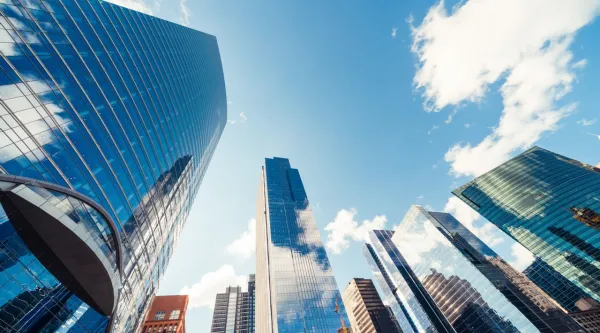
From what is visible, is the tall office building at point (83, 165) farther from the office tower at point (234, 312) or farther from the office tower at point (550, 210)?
the office tower at point (234, 312)

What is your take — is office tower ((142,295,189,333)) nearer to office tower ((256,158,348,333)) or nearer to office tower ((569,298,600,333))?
office tower ((256,158,348,333))

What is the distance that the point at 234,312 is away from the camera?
141m

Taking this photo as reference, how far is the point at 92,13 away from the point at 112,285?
36518mm

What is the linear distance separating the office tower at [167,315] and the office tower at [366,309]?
85.1 meters

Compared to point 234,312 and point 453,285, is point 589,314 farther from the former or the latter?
point 234,312

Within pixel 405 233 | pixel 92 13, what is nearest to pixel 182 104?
pixel 92 13

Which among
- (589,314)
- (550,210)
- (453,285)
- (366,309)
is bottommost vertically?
(589,314)

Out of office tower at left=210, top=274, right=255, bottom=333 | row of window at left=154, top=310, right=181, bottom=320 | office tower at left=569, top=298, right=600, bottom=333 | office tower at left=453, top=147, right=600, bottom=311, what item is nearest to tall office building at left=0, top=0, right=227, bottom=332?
row of window at left=154, top=310, right=181, bottom=320

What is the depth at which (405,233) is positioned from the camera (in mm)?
120250

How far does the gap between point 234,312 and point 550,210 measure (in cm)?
15397

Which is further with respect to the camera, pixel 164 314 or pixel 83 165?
pixel 164 314

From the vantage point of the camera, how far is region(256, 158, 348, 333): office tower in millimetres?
77125

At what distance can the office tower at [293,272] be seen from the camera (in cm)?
7712

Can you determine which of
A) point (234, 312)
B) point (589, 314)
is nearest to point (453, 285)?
point (589, 314)
